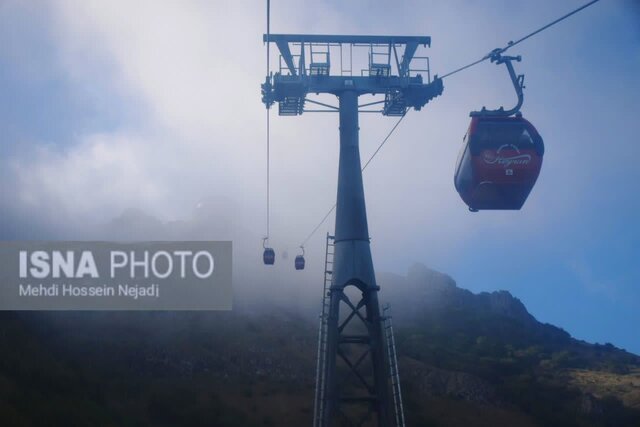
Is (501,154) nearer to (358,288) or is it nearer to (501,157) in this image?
(501,157)

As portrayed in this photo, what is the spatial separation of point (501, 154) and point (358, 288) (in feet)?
A: 20.1

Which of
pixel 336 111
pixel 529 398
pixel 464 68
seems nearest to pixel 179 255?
pixel 336 111

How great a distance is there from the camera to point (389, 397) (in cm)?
1694

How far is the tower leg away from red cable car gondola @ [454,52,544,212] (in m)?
4.45

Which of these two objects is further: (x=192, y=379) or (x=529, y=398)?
(x=529, y=398)

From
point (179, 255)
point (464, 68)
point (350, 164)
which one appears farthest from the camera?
point (179, 255)

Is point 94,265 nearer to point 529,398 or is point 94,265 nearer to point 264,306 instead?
point 529,398

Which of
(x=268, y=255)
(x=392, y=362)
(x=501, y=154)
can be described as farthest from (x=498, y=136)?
(x=268, y=255)

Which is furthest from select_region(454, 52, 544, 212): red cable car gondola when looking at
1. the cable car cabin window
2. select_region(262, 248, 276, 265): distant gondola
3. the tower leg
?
select_region(262, 248, 276, 265): distant gondola

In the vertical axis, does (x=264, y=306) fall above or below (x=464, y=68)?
below

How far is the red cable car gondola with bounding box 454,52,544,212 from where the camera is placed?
13.5 meters

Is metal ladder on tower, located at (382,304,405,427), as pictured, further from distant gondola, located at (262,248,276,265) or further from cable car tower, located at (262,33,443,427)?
distant gondola, located at (262,248,276,265)

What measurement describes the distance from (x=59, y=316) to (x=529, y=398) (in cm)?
3957

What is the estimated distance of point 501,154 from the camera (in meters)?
13.5
